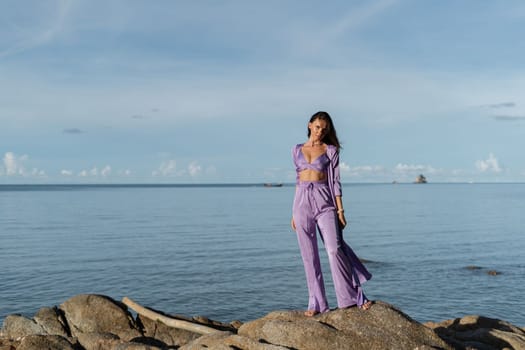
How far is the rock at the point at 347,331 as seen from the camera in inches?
342

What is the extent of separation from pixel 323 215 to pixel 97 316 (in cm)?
647

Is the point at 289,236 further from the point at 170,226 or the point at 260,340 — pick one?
the point at 260,340

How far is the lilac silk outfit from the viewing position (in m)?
9.59

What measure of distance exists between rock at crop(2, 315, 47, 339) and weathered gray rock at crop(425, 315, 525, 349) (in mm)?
9022

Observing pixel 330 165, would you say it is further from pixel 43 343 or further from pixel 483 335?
pixel 43 343

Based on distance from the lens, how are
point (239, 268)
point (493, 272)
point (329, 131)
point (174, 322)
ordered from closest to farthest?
point (329, 131)
point (174, 322)
point (493, 272)
point (239, 268)

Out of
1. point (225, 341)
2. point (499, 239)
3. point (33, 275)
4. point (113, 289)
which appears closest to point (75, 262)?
point (33, 275)

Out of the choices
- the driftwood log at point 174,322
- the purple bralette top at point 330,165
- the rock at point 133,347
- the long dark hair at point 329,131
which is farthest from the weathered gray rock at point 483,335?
the rock at point 133,347

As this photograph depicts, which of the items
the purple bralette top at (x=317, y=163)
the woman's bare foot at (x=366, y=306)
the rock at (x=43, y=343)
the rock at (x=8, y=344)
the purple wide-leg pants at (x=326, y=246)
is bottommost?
the rock at (x=8, y=344)

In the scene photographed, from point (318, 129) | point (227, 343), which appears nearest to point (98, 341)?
point (227, 343)

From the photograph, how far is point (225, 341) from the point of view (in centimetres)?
911

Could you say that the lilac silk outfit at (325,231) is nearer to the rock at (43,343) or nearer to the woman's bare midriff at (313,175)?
the woman's bare midriff at (313,175)

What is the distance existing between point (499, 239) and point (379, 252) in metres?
12.6

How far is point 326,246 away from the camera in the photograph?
31.3 ft
